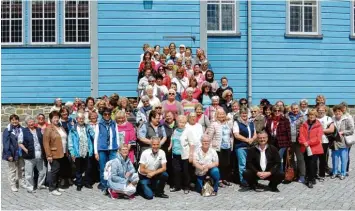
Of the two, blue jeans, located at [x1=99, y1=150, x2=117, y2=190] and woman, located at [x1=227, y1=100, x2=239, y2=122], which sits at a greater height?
woman, located at [x1=227, y1=100, x2=239, y2=122]

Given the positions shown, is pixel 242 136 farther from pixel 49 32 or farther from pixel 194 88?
pixel 49 32

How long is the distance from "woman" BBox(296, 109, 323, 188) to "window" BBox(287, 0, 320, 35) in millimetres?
8589

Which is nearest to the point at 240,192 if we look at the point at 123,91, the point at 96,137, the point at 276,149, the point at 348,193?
the point at 276,149

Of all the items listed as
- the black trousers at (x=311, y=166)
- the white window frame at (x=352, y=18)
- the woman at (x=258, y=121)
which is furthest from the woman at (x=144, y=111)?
the white window frame at (x=352, y=18)

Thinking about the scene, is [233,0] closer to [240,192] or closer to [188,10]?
[188,10]

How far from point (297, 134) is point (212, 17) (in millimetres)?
8910

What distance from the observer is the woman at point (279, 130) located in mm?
12766

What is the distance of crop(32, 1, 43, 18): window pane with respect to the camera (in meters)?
20.1

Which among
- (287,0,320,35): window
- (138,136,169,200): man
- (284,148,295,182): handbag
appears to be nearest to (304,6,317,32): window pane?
(287,0,320,35): window

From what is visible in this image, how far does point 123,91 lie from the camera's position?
1905 cm

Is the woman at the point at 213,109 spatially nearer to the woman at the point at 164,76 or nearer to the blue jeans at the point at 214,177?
the blue jeans at the point at 214,177

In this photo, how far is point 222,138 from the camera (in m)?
12.6

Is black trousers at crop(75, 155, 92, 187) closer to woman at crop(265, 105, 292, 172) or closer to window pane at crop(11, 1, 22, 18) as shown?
woman at crop(265, 105, 292, 172)

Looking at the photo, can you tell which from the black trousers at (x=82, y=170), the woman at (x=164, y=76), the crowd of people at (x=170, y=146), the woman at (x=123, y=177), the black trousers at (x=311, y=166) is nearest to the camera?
the woman at (x=123, y=177)
